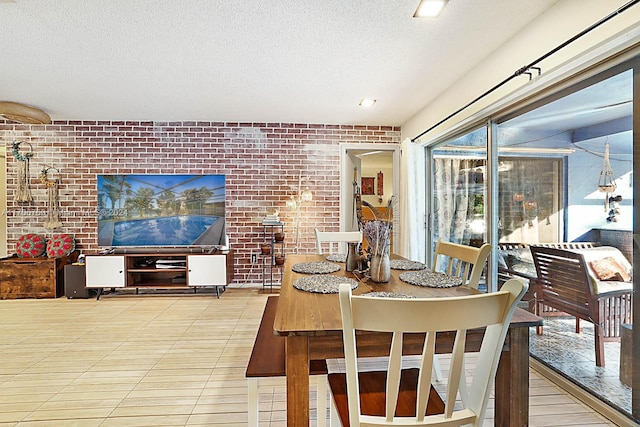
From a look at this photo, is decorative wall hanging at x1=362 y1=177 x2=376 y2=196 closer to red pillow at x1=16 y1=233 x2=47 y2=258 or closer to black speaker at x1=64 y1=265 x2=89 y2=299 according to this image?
black speaker at x1=64 y1=265 x2=89 y2=299

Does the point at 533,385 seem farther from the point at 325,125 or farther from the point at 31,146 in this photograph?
the point at 31,146

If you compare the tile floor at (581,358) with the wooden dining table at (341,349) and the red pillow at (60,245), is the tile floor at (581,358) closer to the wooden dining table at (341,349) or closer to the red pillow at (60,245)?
the wooden dining table at (341,349)

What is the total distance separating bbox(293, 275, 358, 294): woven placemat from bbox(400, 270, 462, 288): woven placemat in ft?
1.03

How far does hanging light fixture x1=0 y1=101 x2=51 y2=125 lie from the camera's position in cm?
400

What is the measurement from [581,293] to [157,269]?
14.4 feet

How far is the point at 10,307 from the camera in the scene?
13.6 feet

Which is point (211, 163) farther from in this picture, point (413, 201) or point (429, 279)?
point (429, 279)

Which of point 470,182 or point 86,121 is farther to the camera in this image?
point 86,121

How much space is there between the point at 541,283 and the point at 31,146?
6.12 m

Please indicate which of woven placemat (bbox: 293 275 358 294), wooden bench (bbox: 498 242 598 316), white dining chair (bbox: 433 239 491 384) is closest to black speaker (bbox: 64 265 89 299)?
woven placemat (bbox: 293 275 358 294)

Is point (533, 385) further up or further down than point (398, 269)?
further down

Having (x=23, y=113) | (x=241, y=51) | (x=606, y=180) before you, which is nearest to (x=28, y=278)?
(x=23, y=113)

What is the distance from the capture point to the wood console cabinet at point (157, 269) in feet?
14.8

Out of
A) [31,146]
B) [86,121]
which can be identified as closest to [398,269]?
[86,121]
